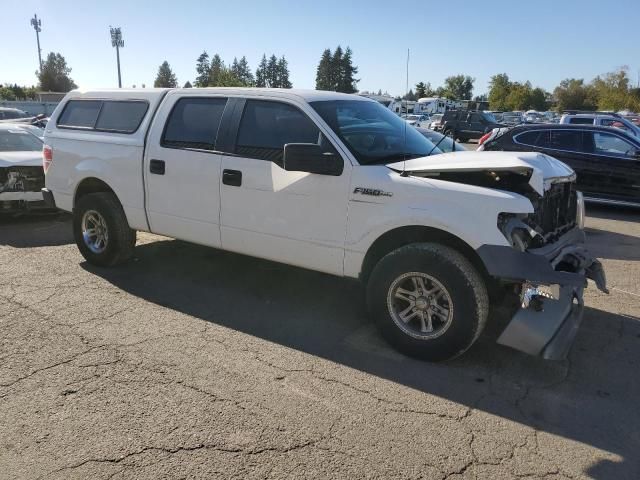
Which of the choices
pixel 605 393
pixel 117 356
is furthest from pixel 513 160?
pixel 117 356

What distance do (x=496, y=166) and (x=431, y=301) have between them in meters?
1.04

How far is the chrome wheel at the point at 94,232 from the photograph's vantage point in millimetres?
5934

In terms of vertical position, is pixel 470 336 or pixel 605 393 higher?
pixel 470 336

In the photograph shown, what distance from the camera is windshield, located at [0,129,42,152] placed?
894 cm

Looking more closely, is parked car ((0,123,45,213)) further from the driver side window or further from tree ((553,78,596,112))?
tree ((553,78,596,112))

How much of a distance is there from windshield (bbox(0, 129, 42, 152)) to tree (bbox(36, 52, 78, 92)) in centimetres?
9311

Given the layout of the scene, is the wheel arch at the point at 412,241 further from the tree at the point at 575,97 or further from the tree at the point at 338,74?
the tree at the point at 575,97

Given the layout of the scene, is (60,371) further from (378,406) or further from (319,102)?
(319,102)

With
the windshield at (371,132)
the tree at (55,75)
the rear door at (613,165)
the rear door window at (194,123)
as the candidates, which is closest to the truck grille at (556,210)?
the windshield at (371,132)

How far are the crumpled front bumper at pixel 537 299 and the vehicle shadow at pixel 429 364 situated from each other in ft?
1.06

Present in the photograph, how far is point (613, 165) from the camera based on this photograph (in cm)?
1007

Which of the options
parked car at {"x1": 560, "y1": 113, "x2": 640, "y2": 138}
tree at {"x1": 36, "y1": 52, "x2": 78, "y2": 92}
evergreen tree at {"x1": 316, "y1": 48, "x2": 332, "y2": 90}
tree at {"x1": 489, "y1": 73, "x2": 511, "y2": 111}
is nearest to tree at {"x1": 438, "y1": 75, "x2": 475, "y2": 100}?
tree at {"x1": 489, "y1": 73, "x2": 511, "y2": 111}

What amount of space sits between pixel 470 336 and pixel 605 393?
0.92 m

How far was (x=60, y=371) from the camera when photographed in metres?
3.75
